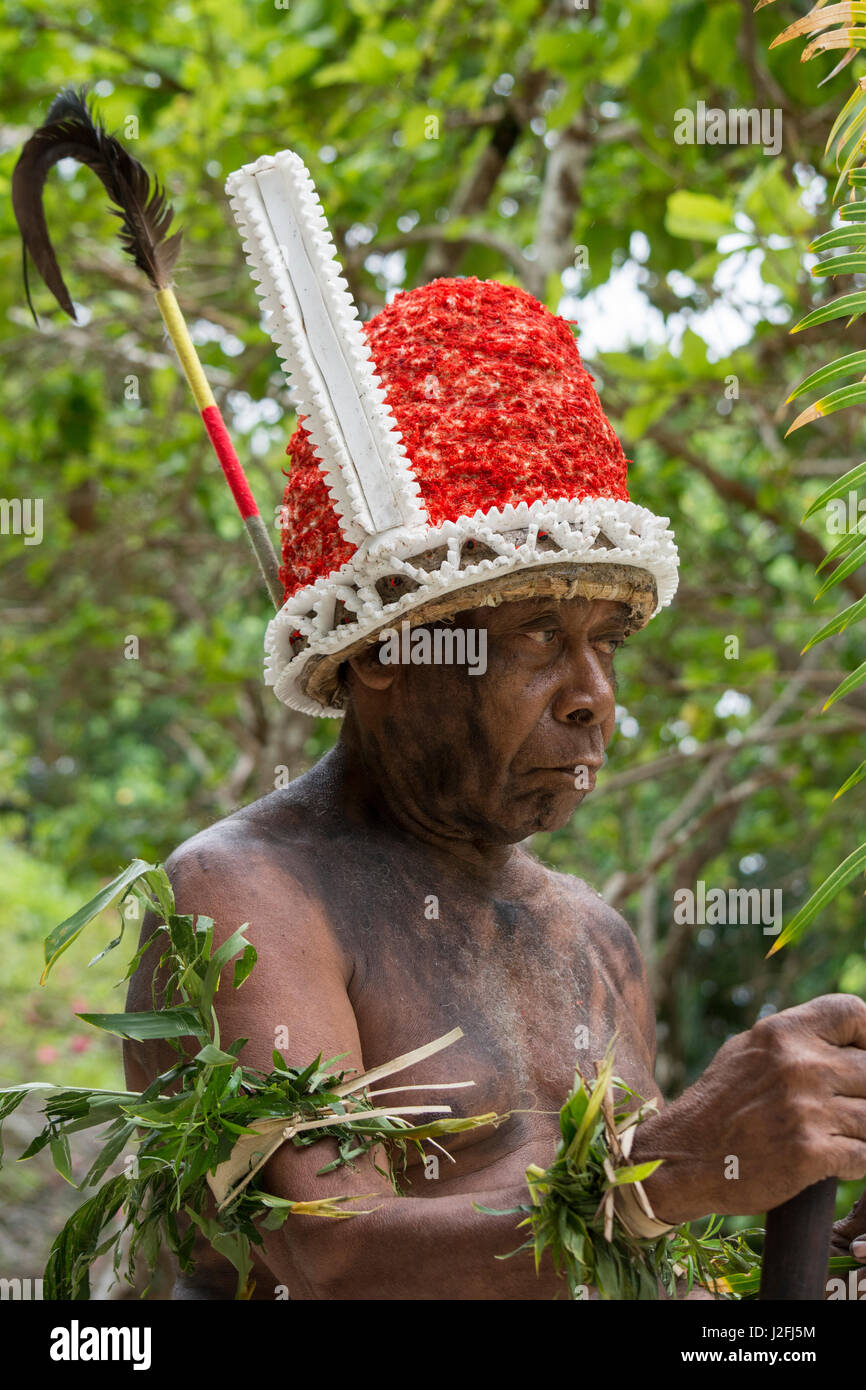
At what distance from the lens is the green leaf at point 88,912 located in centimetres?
180

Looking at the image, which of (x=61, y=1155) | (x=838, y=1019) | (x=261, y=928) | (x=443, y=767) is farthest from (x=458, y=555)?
(x=61, y=1155)

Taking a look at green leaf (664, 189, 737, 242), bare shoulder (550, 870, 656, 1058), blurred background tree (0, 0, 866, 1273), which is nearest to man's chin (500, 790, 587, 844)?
bare shoulder (550, 870, 656, 1058)

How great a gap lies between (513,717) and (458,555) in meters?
0.25

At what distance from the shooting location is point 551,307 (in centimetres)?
423

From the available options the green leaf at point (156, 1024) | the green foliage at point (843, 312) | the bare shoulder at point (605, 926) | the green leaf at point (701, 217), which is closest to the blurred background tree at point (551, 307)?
the green leaf at point (701, 217)

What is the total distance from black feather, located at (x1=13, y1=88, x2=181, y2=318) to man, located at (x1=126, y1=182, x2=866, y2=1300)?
1.57 ft

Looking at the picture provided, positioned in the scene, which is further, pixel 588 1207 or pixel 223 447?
pixel 223 447

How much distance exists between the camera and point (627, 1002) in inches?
101

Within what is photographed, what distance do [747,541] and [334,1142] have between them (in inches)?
196

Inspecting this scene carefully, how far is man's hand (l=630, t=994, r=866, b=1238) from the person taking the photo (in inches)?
64.1

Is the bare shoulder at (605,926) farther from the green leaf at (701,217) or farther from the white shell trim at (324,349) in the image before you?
the green leaf at (701,217)

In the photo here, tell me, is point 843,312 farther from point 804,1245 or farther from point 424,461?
point 804,1245

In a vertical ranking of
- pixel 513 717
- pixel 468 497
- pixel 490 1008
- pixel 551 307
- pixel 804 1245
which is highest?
pixel 551 307
